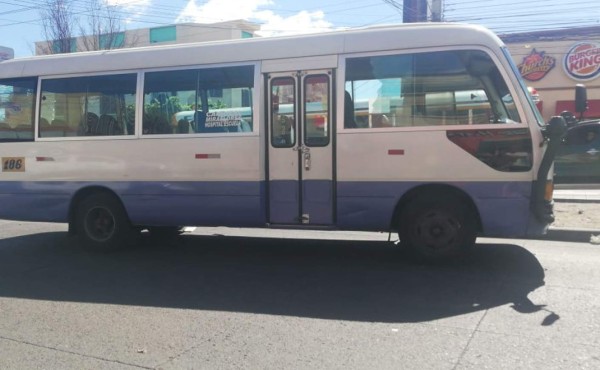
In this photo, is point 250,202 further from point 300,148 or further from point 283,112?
point 283,112

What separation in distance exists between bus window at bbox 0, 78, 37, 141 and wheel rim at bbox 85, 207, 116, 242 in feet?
4.95

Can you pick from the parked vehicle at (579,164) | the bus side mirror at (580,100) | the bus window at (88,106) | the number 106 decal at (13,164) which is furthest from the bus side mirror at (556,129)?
the parked vehicle at (579,164)

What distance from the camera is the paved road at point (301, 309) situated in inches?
171

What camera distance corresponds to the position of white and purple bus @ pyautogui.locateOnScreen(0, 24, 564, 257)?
6523 mm

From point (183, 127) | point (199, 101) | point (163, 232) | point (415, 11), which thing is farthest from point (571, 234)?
point (415, 11)

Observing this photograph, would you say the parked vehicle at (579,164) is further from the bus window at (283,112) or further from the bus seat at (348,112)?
the bus window at (283,112)

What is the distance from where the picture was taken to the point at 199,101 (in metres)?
7.63

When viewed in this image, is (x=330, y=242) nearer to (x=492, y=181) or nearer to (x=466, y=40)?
(x=492, y=181)

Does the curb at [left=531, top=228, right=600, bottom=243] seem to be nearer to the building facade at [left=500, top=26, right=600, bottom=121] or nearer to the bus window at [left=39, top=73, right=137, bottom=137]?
the bus window at [left=39, top=73, right=137, bottom=137]

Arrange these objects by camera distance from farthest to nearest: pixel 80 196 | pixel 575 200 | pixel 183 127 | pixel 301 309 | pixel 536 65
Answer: pixel 536 65 → pixel 575 200 → pixel 80 196 → pixel 183 127 → pixel 301 309

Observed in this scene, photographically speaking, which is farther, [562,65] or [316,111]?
[562,65]

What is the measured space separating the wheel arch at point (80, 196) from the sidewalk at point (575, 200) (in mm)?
6651

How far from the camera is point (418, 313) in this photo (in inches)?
207

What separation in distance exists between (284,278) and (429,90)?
281cm
